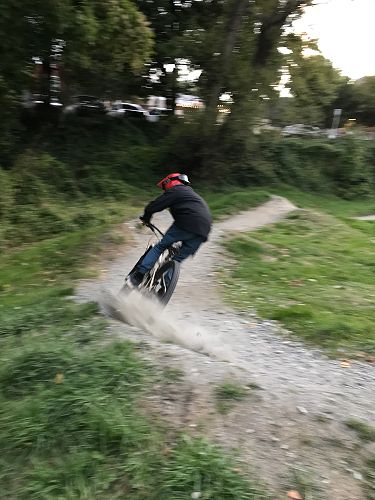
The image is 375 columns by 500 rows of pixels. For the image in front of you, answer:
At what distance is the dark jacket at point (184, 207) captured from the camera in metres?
6.27

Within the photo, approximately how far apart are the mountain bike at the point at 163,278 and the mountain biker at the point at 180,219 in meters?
0.06

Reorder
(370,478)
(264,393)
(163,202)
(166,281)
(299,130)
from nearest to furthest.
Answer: (370,478) < (264,393) < (163,202) < (166,281) < (299,130)

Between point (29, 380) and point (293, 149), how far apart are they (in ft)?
64.8

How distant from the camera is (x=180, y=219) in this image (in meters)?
6.31

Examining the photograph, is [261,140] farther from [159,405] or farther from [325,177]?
[159,405]

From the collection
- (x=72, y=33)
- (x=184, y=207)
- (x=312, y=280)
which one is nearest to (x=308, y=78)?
(x=72, y=33)

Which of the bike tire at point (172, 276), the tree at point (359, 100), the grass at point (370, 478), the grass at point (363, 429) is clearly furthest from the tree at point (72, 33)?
the tree at point (359, 100)

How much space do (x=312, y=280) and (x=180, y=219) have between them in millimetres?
3244

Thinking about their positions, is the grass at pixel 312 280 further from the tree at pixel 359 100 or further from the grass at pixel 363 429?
the tree at pixel 359 100

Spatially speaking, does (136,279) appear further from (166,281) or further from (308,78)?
(308,78)

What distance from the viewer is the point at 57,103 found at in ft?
72.2

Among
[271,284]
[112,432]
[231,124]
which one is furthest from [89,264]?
[231,124]

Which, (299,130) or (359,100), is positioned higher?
(359,100)

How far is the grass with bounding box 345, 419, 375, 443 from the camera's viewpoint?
145 inches
